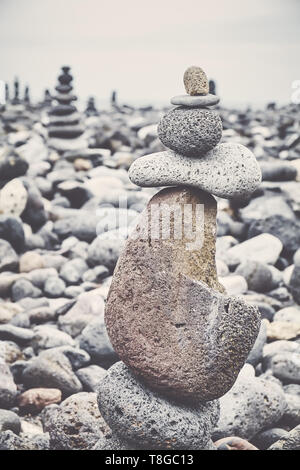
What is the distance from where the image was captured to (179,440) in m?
3.83

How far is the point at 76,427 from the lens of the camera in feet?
14.9

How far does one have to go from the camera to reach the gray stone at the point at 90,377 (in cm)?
587

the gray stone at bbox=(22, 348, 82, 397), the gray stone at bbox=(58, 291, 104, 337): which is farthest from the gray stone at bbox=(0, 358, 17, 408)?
the gray stone at bbox=(58, 291, 104, 337)

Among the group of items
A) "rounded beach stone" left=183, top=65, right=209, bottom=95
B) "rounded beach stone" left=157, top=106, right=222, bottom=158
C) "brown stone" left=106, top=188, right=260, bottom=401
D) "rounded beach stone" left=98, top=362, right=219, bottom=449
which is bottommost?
"rounded beach stone" left=98, top=362, right=219, bottom=449

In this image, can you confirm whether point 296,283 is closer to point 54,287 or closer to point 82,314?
point 82,314

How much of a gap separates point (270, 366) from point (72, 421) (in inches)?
97.8

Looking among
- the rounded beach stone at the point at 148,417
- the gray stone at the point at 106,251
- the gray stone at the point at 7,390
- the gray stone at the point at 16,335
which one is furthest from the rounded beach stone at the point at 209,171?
the gray stone at the point at 106,251

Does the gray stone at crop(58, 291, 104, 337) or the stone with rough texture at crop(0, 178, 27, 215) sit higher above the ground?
the stone with rough texture at crop(0, 178, 27, 215)

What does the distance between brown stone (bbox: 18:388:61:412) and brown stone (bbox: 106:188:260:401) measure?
1.97 metres

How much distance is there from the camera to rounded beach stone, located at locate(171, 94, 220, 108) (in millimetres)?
3756

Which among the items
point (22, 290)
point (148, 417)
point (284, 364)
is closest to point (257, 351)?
point (284, 364)

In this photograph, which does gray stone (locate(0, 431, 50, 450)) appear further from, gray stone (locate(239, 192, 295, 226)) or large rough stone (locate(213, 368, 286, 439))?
gray stone (locate(239, 192, 295, 226))

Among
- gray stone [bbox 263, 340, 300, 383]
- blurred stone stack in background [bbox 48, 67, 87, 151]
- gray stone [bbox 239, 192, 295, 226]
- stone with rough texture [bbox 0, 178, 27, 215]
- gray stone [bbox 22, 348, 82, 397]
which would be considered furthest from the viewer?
blurred stone stack in background [bbox 48, 67, 87, 151]
